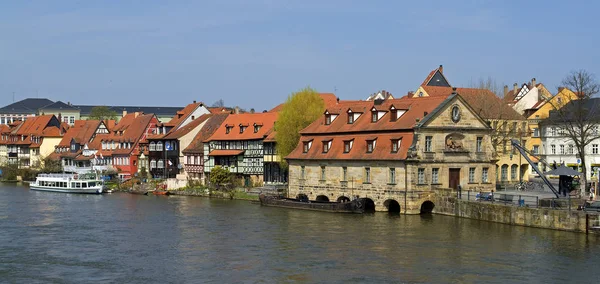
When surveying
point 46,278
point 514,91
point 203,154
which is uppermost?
point 514,91

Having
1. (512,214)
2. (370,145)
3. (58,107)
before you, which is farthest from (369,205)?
(58,107)

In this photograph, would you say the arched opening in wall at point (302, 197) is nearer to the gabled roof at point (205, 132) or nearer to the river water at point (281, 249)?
the river water at point (281, 249)

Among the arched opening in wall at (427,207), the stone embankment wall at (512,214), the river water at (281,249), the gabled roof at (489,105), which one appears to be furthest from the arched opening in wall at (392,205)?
the gabled roof at (489,105)

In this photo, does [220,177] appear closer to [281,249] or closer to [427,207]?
[427,207]

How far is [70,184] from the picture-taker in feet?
303

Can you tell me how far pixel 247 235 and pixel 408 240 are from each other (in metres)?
9.48

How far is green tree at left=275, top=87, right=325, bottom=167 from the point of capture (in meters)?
77.8

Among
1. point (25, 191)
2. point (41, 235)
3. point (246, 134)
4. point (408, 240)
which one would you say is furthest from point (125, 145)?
point (408, 240)

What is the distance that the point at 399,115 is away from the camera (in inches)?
2493

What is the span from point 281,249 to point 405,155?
58.9ft

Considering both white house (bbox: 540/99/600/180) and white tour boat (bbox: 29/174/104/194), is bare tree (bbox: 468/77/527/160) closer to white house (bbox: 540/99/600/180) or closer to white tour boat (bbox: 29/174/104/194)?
white house (bbox: 540/99/600/180)

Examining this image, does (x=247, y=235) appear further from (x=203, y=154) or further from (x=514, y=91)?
(x=514, y=91)

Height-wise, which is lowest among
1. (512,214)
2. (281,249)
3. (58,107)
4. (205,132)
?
(281,249)

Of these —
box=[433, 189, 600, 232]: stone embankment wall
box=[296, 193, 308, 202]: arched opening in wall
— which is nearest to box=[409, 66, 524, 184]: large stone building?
box=[433, 189, 600, 232]: stone embankment wall
